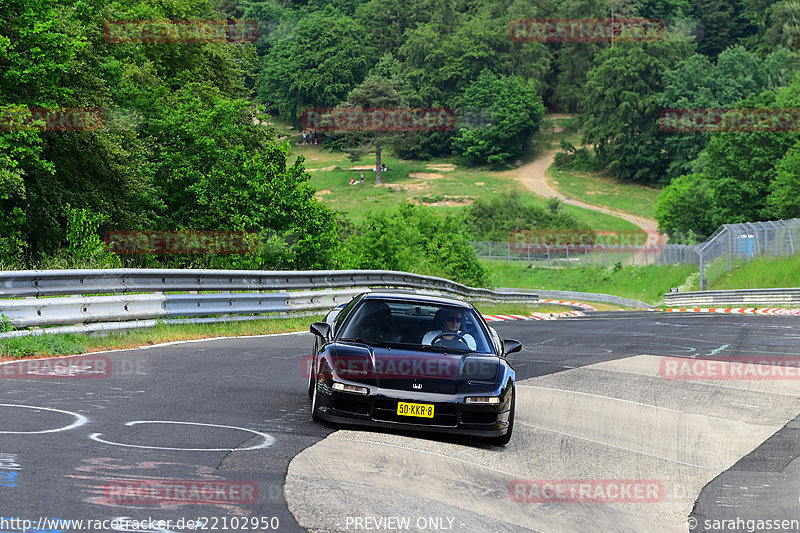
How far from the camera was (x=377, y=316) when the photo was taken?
31.7 feet

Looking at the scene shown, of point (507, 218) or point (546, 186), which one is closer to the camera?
point (507, 218)

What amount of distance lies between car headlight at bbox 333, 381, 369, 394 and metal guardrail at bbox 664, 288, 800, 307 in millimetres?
40363

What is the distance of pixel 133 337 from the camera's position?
15.4 m

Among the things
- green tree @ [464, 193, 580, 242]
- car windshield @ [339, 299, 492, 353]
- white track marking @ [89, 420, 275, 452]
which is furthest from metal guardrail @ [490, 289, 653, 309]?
white track marking @ [89, 420, 275, 452]

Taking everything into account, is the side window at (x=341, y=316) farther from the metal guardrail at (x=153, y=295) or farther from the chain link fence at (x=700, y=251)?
the chain link fence at (x=700, y=251)

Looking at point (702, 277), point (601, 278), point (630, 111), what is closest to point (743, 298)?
point (702, 277)

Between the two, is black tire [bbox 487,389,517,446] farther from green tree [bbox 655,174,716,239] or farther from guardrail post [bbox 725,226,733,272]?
green tree [bbox 655,174,716,239]

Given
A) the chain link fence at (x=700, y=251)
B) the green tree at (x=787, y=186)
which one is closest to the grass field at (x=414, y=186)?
the chain link fence at (x=700, y=251)

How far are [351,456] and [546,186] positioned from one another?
127 meters

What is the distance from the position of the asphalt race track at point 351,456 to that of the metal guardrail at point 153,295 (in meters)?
1.17

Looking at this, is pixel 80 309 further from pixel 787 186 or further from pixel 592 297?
pixel 787 186

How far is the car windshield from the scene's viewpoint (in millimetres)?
9398

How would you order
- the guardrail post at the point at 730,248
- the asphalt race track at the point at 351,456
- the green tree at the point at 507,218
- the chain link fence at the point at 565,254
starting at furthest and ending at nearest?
the green tree at the point at 507,218 → the chain link fence at the point at 565,254 → the guardrail post at the point at 730,248 → the asphalt race track at the point at 351,456

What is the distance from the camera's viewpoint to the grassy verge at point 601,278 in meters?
67.8
